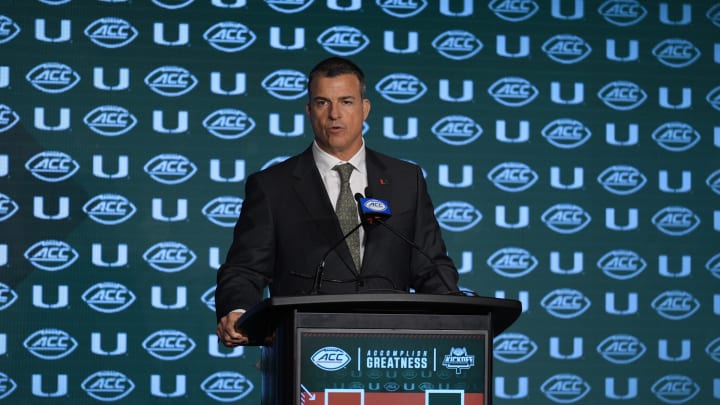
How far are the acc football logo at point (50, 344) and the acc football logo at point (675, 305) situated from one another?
11.6ft

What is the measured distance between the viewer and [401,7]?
19.5 ft

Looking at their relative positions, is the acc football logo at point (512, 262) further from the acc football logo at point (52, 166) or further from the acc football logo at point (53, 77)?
the acc football logo at point (53, 77)

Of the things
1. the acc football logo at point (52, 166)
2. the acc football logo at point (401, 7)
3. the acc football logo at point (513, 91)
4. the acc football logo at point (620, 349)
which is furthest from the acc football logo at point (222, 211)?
the acc football logo at point (620, 349)

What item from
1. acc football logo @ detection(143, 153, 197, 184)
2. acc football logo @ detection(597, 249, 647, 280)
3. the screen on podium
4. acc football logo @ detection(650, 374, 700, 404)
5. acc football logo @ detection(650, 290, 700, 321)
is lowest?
acc football logo @ detection(650, 374, 700, 404)

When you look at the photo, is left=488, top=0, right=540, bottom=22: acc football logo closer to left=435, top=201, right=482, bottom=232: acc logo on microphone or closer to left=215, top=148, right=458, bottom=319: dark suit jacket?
left=435, top=201, right=482, bottom=232: acc logo on microphone

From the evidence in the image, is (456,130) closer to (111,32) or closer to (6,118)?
(111,32)

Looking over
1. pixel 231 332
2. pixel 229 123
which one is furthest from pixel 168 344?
pixel 231 332

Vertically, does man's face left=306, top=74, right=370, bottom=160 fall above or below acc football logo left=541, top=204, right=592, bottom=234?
above

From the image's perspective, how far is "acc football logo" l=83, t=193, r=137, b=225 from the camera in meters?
5.62

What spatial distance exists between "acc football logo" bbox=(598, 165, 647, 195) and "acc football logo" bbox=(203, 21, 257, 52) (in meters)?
2.33

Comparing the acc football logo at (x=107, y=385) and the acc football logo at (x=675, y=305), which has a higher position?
the acc football logo at (x=675, y=305)

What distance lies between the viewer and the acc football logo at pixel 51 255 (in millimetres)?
5566

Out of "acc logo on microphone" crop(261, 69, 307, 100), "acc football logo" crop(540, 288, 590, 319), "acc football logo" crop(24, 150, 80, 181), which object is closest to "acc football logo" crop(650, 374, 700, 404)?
"acc football logo" crop(540, 288, 590, 319)

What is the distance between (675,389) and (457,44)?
252 cm
